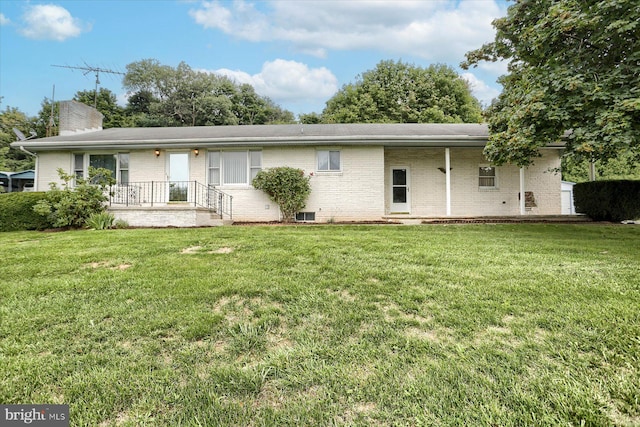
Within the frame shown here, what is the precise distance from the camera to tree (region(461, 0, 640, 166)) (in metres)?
5.68

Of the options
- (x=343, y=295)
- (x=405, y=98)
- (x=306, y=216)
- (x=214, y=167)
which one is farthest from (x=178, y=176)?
(x=405, y=98)

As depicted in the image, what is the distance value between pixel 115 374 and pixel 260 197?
9260 mm

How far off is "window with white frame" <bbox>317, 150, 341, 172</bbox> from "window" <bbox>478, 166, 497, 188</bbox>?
5.57 metres

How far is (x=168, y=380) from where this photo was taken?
1.95 metres

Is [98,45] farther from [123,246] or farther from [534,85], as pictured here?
[534,85]

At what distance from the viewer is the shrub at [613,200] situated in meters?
9.58

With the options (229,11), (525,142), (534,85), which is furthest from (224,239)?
(229,11)

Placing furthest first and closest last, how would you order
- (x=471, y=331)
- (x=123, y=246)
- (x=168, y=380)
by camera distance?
(x=123, y=246), (x=471, y=331), (x=168, y=380)

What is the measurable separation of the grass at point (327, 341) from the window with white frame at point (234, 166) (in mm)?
7046

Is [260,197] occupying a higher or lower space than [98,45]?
lower

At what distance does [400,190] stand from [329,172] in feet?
9.78

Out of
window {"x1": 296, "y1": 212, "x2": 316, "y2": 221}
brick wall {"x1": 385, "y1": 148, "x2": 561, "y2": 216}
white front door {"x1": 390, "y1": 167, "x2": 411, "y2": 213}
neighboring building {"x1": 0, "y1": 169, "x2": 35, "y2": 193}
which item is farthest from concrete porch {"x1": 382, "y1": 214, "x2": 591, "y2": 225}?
neighboring building {"x1": 0, "y1": 169, "x2": 35, "y2": 193}

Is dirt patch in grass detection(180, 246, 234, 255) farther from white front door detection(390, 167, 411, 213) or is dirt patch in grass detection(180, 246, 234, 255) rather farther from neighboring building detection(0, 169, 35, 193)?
neighboring building detection(0, 169, 35, 193)

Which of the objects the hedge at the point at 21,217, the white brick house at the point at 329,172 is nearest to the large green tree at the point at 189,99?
the white brick house at the point at 329,172
